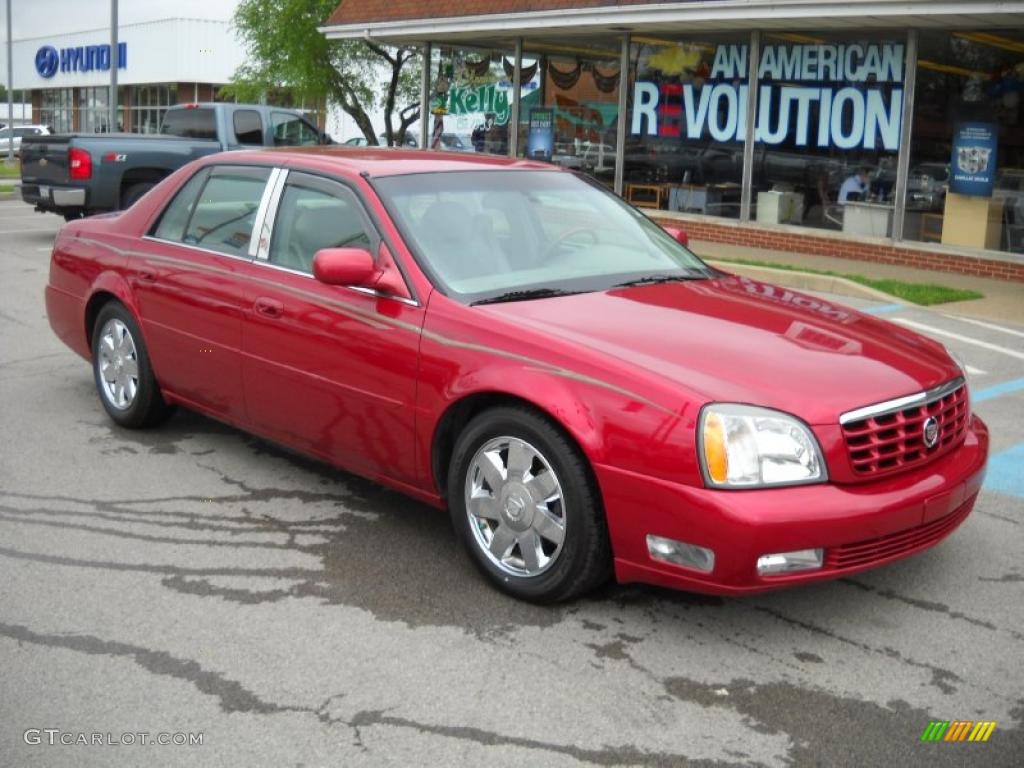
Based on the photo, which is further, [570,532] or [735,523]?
[570,532]

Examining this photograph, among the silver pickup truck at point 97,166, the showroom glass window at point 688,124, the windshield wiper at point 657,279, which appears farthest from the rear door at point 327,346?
the showroom glass window at point 688,124

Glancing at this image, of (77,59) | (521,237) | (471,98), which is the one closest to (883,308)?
(521,237)

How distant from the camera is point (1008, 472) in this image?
638 cm

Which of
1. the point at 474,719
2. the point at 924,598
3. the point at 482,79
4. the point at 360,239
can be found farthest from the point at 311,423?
the point at 482,79

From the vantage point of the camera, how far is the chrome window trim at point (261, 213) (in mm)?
5750

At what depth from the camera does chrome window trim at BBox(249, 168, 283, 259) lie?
18.9ft

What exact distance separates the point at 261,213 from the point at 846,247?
37.7 ft

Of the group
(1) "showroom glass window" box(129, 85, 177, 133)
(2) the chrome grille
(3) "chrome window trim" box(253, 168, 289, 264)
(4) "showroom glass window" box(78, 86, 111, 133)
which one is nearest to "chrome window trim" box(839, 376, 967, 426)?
(2) the chrome grille

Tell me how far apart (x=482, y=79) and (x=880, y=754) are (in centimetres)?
Result: 1889

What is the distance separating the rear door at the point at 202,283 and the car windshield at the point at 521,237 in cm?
94

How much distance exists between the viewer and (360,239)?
5246 mm

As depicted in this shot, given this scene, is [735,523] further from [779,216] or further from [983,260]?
[779,216]

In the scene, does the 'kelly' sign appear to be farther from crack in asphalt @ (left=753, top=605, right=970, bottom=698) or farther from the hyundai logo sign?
the hyundai logo sign

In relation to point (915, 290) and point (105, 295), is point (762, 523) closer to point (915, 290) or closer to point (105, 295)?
point (105, 295)
